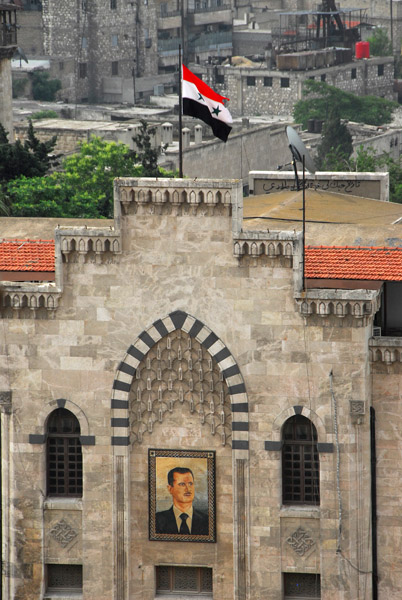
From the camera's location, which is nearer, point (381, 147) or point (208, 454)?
point (208, 454)

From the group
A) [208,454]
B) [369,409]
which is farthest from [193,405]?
[369,409]

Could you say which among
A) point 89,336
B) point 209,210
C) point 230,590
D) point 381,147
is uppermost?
point 381,147

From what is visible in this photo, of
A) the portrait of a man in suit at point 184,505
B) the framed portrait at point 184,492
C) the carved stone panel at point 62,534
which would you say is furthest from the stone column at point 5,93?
the portrait of a man in suit at point 184,505

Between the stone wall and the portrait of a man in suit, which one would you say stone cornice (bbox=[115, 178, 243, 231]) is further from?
the stone wall

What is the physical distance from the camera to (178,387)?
167 ft

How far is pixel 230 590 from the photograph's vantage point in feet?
169

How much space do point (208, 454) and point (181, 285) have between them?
525cm

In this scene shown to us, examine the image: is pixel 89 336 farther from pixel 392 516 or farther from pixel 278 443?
pixel 392 516

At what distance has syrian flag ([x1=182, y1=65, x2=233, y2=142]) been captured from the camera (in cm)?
5341

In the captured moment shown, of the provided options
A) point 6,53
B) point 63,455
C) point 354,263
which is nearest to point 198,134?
point 6,53

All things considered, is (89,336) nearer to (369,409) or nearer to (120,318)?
(120,318)

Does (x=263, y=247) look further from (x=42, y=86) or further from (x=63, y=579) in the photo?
(x=42, y=86)

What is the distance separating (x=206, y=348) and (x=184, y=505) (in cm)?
493

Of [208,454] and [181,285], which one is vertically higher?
[181,285]
